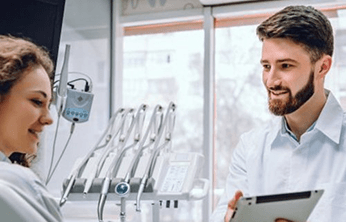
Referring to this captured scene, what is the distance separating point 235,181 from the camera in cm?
193

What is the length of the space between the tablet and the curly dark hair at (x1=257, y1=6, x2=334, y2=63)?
2.03 ft

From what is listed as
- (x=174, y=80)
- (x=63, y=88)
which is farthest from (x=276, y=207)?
(x=174, y=80)

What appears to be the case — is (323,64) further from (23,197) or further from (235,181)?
(23,197)

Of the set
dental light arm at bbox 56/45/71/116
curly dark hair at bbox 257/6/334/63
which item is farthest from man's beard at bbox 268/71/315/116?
dental light arm at bbox 56/45/71/116

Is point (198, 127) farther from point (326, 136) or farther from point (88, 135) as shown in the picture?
point (326, 136)

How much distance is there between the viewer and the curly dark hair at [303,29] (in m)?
1.82

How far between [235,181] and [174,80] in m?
2.37

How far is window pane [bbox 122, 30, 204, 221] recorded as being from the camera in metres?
4.13

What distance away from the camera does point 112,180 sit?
245 cm

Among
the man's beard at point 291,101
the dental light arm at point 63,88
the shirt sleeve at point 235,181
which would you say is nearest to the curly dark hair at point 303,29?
the man's beard at point 291,101

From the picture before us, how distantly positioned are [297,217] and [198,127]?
8.66ft

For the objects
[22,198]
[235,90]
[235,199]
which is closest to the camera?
[22,198]

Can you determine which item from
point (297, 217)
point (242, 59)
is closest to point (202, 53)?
point (242, 59)

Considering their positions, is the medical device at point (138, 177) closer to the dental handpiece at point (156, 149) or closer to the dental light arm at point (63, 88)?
the dental handpiece at point (156, 149)
